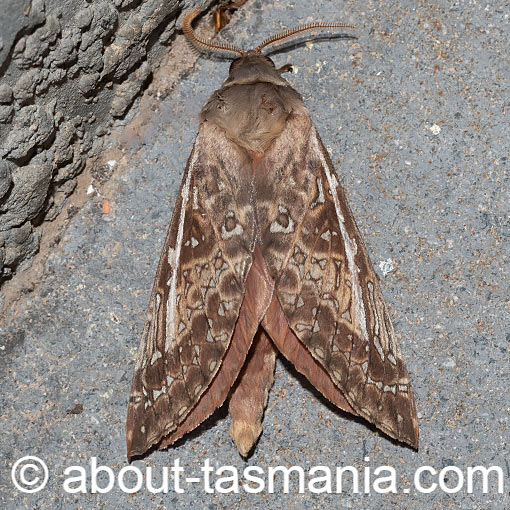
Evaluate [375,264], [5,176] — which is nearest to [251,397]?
[375,264]

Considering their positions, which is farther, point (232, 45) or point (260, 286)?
point (232, 45)

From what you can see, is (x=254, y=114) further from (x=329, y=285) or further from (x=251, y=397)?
(x=251, y=397)

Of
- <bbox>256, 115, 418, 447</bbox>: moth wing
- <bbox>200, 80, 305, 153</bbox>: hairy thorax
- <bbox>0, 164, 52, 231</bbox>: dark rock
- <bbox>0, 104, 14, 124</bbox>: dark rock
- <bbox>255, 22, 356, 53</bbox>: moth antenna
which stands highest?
<bbox>0, 104, 14, 124</bbox>: dark rock

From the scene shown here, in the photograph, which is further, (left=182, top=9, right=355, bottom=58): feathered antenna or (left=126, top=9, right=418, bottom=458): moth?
(left=182, top=9, right=355, bottom=58): feathered antenna

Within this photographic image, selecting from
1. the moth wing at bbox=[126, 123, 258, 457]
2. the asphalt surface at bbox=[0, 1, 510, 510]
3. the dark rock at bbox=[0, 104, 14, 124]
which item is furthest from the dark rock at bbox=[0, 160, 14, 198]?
the moth wing at bbox=[126, 123, 258, 457]

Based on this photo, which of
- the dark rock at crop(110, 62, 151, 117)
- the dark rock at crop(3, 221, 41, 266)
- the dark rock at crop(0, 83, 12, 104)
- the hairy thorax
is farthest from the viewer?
the dark rock at crop(110, 62, 151, 117)

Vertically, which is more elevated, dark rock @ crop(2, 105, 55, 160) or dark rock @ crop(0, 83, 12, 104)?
dark rock @ crop(0, 83, 12, 104)

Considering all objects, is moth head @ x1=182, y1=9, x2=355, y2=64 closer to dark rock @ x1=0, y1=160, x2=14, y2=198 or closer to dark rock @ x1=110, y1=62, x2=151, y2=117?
dark rock @ x1=110, y1=62, x2=151, y2=117
